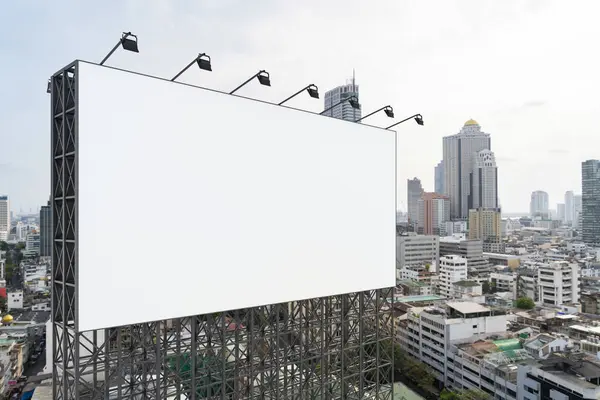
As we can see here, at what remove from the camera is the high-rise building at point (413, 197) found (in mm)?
75938

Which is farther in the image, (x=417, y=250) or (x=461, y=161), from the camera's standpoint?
(x=461, y=161)

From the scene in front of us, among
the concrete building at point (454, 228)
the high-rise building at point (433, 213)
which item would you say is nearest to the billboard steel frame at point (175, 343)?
the concrete building at point (454, 228)

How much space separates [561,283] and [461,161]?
5633 centimetres

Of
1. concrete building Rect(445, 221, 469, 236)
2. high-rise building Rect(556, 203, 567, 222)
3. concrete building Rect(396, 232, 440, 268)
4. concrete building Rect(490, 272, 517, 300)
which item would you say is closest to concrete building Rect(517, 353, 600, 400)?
concrete building Rect(490, 272, 517, 300)

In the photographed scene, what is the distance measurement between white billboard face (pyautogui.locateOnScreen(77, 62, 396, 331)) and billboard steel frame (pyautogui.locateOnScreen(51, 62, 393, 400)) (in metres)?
0.27

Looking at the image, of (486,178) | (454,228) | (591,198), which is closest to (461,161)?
(486,178)

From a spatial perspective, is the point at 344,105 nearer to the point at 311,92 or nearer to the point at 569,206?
the point at 311,92

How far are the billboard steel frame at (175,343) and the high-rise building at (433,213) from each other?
61.3 meters

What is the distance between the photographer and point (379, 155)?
827 cm

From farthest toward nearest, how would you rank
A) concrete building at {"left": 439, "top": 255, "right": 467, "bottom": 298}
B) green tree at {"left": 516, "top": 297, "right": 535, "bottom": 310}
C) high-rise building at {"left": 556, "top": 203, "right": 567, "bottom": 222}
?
high-rise building at {"left": 556, "top": 203, "right": 567, "bottom": 222}, concrete building at {"left": 439, "top": 255, "right": 467, "bottom": 298}, green tree at {"left": 516, "top": 297, "right": 535, "bottom": 310}

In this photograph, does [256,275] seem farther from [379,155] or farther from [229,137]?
[379,155]

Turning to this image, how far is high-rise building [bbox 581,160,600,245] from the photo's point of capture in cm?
4784

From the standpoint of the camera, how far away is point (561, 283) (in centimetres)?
2478

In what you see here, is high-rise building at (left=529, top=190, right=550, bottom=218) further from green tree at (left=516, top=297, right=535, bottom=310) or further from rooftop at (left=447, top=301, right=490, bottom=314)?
rooftop at (left=447, top=301, right=490, bottom=314)
